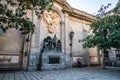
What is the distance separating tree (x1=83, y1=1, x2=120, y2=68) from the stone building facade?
2363 millimetres

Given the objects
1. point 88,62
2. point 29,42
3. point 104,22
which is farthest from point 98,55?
point 29,42

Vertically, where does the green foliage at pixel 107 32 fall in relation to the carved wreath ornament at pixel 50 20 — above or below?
below

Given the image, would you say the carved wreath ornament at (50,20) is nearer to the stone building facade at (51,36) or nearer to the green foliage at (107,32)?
the stone building facade at (51,36)

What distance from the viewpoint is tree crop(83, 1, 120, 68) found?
9.02 m

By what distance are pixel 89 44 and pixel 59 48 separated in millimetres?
3223

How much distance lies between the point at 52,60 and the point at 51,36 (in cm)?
282

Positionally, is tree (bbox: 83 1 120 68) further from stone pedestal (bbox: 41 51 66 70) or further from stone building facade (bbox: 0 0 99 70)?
stone pedestal (bbox: 41 51 66 70)

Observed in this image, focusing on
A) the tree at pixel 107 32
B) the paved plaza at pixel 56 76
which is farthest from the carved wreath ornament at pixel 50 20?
the paved plaza at pixel 56 76

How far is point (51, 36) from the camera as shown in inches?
481

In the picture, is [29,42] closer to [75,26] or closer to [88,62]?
[75,26]

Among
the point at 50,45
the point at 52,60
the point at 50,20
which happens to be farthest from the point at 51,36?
the point at 52,60

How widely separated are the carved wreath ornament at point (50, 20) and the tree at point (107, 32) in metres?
4.23

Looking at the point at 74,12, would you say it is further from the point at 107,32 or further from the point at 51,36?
the point at 107,32

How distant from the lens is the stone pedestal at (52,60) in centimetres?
1030
